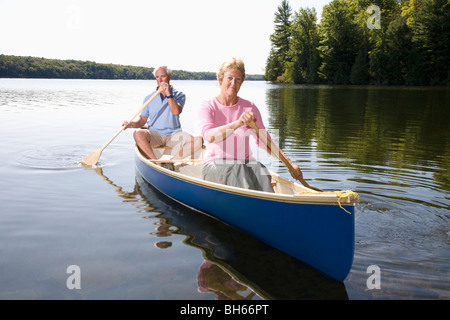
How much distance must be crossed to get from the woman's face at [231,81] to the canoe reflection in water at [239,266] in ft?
4.89

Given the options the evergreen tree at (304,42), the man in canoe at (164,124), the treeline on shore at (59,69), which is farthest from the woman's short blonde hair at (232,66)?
the treeline on shore at (59,69)

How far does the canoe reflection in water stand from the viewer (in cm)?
308

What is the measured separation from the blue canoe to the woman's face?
92 cm

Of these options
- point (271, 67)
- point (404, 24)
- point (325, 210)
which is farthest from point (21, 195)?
point (271, 67)

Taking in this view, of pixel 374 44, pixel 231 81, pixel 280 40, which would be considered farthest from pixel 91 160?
pixel 280 40

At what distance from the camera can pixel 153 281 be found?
10.5ft

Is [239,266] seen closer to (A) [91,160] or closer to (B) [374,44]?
(A) [91,160]

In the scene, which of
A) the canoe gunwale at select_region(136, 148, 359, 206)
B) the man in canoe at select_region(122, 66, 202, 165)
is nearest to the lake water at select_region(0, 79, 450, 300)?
the canoe gunwale at select_region(136, 148, 359, 206)

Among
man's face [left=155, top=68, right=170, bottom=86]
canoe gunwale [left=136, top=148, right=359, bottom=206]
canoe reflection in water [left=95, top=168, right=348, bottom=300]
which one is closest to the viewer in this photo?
canoe gunwale [left=136, top=148, right=359, bottom=206]

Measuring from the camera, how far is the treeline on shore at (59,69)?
93.5 meters

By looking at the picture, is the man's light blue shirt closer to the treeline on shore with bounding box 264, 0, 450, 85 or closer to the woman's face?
the woman's face

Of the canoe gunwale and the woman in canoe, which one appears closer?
the canoe gunwale

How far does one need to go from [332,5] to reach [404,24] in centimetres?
958

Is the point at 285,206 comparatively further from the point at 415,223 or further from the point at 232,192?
the point at 415,223
